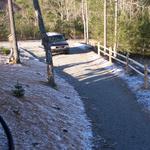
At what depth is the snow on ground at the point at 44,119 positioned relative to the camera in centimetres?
992

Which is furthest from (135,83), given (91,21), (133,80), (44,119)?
(91,21)

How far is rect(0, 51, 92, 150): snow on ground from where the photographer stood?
9.92m

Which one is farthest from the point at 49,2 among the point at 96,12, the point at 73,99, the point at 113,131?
the point at 113,131

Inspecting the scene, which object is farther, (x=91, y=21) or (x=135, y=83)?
(x=91, y=21)

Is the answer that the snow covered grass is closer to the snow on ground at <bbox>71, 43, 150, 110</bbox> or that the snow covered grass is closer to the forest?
the snow on ground at <bbox>71, 43, 150, 110</bbox>

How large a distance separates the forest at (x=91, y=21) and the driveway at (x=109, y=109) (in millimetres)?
4910

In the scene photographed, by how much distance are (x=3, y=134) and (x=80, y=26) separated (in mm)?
55092

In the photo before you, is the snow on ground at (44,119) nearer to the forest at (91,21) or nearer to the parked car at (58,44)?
the forest at (91,21)

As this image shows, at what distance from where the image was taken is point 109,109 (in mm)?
14906

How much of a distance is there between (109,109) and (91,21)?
29243mm

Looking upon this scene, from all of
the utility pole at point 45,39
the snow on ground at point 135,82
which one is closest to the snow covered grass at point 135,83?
the snow on ground at point 135,82

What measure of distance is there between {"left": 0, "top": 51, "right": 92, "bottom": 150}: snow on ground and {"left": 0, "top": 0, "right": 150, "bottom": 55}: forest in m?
9.67

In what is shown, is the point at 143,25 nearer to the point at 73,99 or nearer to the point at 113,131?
the point at 73,99

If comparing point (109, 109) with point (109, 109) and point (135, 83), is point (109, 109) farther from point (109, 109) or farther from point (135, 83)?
point (135, 83)
